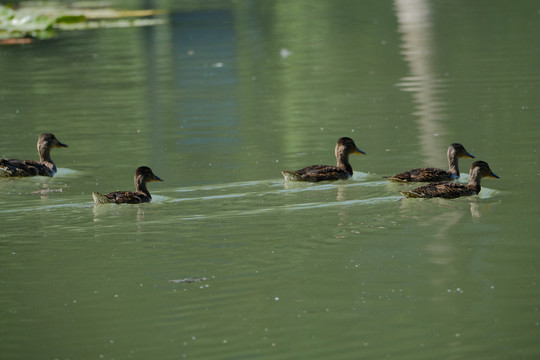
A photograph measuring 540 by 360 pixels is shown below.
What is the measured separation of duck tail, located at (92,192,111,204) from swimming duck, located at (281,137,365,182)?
2066 mm

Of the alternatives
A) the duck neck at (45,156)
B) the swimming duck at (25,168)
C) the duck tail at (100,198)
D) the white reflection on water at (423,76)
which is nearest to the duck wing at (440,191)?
the white reflection on water at (423,76)

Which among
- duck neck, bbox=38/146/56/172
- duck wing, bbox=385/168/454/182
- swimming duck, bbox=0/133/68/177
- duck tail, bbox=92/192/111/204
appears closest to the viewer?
duck tail, bbox=92/192/111/204

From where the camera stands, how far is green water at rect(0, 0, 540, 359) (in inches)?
310

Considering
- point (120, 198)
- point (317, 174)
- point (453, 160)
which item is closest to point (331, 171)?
point (317, 174)

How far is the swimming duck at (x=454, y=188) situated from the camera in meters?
11.6

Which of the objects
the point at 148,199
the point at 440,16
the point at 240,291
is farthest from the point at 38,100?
the point at 440,16

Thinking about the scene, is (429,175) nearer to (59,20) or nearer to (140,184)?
(140,184)

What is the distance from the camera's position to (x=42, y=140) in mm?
15273

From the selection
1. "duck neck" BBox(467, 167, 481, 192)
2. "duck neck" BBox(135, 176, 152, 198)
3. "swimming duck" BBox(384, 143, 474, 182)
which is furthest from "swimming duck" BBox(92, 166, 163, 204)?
"duck neck" BBox(467, 167, 481, 192)

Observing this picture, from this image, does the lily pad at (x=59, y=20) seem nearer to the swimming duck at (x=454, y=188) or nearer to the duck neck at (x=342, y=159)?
the duck neck at (x=342, y=159)

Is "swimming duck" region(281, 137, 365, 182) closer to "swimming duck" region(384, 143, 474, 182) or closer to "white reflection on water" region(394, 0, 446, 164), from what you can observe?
"swimming duck" region(384, 143, 474, 182)

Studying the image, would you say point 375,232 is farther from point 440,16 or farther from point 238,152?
point 440,16

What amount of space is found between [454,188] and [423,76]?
1092 centimetres

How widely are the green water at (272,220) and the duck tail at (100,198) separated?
0.24ft
